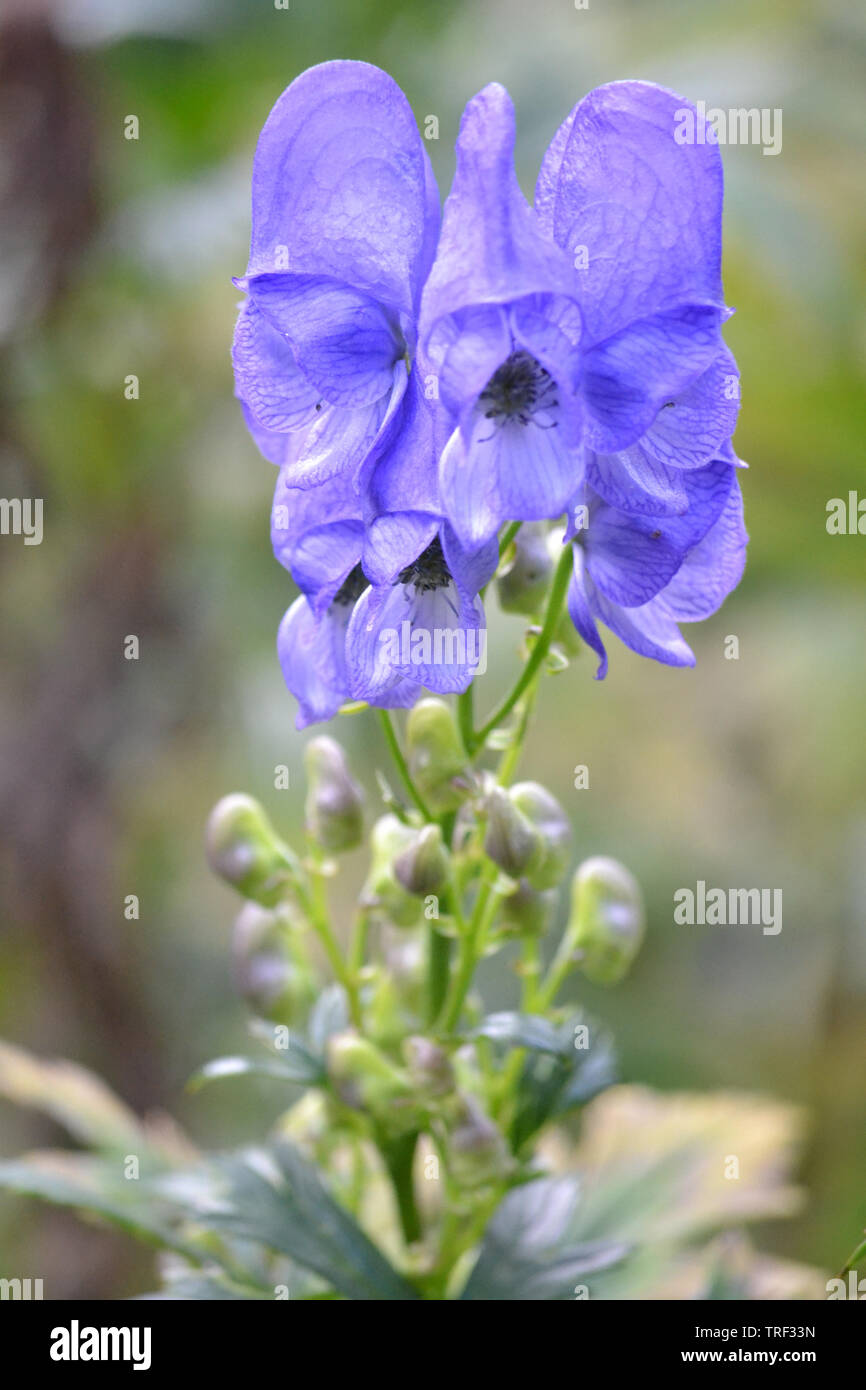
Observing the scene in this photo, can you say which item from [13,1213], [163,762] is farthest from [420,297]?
[13,1213]

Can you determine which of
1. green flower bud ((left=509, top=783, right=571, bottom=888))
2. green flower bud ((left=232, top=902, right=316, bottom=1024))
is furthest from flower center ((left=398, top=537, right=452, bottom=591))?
green flower bud ((left=232, top=902, right=316, bottom=1024))

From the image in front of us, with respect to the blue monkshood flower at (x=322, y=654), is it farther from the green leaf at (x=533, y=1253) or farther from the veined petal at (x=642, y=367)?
the green leaf at (x=533, y=1253)

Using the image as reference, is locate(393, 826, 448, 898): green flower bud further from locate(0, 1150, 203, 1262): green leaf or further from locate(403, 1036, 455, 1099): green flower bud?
locate(0, 1150, 203, 1262): green leaf

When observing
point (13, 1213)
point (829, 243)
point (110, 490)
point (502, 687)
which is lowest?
Result: point (13, 1213)

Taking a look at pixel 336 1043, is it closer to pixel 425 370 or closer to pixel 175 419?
pixel 425 370

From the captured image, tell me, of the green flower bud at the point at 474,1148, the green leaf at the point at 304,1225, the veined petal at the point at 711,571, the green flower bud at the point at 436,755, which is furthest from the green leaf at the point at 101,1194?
the veined petal at the point at 711,571

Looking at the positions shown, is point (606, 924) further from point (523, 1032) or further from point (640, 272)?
point (640, 272)

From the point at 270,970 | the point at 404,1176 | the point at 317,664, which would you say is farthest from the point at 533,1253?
the point at 317,664
